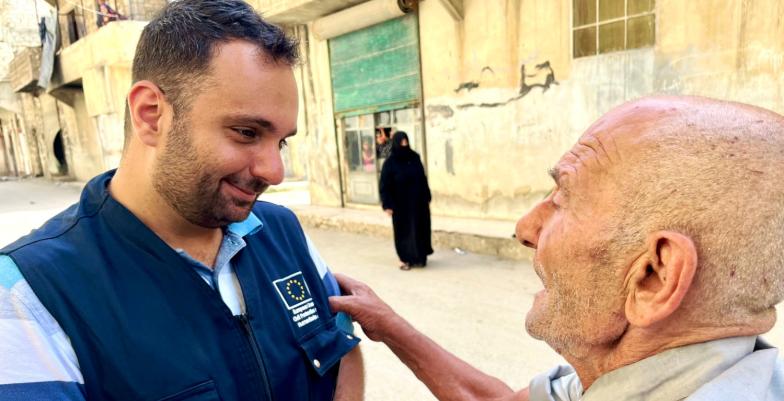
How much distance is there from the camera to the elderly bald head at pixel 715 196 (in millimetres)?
708

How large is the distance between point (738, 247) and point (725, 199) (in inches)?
3.1

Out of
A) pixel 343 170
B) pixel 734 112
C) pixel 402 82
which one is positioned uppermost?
pixel 402 82

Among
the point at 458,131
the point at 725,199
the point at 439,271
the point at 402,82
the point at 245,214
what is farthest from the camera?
the point at 402,82

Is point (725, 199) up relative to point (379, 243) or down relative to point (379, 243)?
up

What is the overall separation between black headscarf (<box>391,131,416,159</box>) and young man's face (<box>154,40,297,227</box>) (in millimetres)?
4637

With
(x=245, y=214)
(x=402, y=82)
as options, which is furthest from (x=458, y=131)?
(x=245, y=214)

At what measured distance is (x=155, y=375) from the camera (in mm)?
922

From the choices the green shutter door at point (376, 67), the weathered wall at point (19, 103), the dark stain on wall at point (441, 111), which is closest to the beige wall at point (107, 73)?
the green shutter door at point (376, 67)

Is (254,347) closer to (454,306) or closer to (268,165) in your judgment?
(268,165)

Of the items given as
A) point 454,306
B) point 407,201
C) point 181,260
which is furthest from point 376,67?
point 181,260

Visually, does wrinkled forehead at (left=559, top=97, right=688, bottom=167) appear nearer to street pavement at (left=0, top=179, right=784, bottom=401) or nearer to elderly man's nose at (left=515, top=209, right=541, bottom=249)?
elderly man's nose at (left=515, top=209, right=541, bottom=249)

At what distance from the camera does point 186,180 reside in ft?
3.56

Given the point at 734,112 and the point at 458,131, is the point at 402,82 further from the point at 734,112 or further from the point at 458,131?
the point at 734,112

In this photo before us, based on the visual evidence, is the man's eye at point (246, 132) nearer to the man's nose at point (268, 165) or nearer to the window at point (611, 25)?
the man's nose at point (268, 165)
